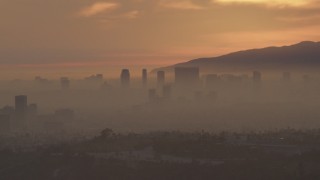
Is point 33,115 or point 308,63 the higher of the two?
point 308,63

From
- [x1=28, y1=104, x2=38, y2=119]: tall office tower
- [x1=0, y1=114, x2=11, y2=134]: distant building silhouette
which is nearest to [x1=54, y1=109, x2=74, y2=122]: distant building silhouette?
[x1=28, y1=104, x2=38, y2=119]: tall office tower

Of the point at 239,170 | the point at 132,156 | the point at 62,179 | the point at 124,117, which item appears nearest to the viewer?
the point at 239,170

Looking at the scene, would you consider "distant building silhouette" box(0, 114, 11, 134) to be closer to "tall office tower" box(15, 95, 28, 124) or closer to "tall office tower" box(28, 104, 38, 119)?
"tall office tower" box(15, 95, 28, 124)

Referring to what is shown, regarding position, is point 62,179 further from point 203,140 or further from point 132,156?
point 203,140

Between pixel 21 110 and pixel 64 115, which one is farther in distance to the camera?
pixel 21 110

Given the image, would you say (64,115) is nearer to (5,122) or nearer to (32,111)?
(32,111)

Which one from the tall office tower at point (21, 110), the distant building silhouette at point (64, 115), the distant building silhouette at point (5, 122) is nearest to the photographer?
the distant building silhouette at point (5, 122)

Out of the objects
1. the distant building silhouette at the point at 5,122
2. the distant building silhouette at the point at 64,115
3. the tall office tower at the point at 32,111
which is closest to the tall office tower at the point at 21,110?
the tall office tower at the point at 32,111

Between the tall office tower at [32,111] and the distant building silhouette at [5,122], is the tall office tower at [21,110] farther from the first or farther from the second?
the distant building silhouette at [5,122]

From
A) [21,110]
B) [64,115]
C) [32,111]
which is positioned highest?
[21,110]

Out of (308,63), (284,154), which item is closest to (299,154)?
(284,154)

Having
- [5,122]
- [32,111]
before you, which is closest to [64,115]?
[32,111]
